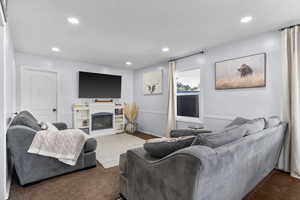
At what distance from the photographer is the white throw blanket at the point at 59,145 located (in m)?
2.04

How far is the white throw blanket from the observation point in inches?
80.5

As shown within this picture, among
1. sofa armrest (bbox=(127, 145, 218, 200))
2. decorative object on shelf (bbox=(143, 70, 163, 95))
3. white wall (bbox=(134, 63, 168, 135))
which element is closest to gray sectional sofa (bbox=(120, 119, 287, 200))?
sofa armrest (bbox=(127, 145, 218, 200))

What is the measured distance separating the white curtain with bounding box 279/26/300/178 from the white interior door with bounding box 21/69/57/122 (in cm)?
553

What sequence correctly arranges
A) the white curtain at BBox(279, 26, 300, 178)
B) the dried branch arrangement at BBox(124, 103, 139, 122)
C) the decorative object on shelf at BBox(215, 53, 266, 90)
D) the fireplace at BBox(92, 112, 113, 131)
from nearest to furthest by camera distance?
1. the white curtain at BBox(279, 26, 300, 178)
2. the decorative object on shelf at BBox(215, 53, 266, 90)
3. the fireplace at BBox(92, 112, 113, 131)
4. the dried branch arrangement at BBox(124, 103, 139, 122)

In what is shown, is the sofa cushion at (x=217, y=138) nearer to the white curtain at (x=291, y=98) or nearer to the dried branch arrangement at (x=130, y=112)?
the white curtain at (x=291, y=98)

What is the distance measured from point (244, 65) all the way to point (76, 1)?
3.12 meters

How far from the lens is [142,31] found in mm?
2652

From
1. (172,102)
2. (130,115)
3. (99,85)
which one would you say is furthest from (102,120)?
(172,102)

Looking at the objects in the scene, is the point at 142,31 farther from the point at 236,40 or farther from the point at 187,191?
the point at 187,191

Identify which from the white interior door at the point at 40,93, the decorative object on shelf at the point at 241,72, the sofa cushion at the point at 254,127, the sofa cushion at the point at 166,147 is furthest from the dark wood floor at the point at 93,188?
the white interior door at the point at 40,93

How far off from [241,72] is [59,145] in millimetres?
3571

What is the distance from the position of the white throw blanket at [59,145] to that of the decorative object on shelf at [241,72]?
3.08m

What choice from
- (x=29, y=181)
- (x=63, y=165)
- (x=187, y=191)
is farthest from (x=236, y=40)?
(x=29, y=181)

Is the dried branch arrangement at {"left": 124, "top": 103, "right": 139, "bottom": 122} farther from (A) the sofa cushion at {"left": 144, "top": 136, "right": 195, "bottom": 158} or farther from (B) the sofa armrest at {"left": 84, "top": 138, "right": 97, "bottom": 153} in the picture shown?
(A) the sofa cushion at {"left": 144, "top": 136, "right": 195, "bottom": 158}
